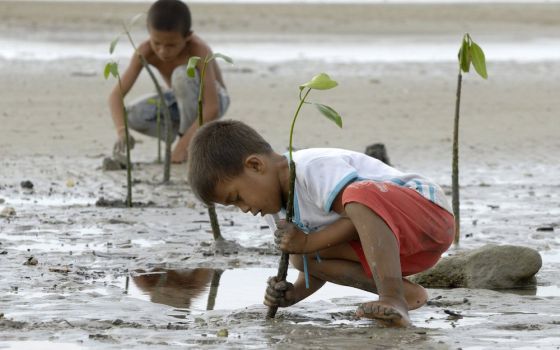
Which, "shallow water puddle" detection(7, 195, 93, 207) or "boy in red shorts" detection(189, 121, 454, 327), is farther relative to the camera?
"shallow water puddle" detection(7, 195, 93, 207)

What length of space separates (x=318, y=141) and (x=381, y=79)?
A: 18.8 ft

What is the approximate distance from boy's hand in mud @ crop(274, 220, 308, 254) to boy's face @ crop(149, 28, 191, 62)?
4.42m

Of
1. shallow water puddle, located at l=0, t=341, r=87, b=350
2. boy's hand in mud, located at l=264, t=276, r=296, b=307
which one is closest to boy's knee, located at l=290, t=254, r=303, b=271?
boy's hand in mud, located at l=264, t=276, r=296, b=307

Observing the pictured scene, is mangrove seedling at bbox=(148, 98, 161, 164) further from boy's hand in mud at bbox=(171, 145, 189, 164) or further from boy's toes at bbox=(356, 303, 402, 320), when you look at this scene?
boy's toes at bbox=(356, 303, 402, 320)

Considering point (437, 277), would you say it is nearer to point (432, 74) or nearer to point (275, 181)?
point (275, 181)

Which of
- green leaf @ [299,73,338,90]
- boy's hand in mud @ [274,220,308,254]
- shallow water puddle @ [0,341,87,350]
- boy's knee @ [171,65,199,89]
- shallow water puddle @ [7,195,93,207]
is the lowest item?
shallow water puddle @ [7,195,93,207]

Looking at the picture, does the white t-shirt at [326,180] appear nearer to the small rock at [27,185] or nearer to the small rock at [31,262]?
the small rock at [31,262]

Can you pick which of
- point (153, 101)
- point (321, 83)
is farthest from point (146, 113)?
point (321, 83)

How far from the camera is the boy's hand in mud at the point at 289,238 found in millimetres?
4113

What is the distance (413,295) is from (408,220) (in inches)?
12.1

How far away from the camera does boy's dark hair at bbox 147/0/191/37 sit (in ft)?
27.0

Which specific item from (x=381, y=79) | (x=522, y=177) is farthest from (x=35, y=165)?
(x=381, y=79)

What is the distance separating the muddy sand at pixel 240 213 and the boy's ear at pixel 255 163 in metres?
0.57

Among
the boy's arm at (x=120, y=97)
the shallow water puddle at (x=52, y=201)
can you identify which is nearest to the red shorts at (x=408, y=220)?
the shallow water puddle at (x=52, y=201)
